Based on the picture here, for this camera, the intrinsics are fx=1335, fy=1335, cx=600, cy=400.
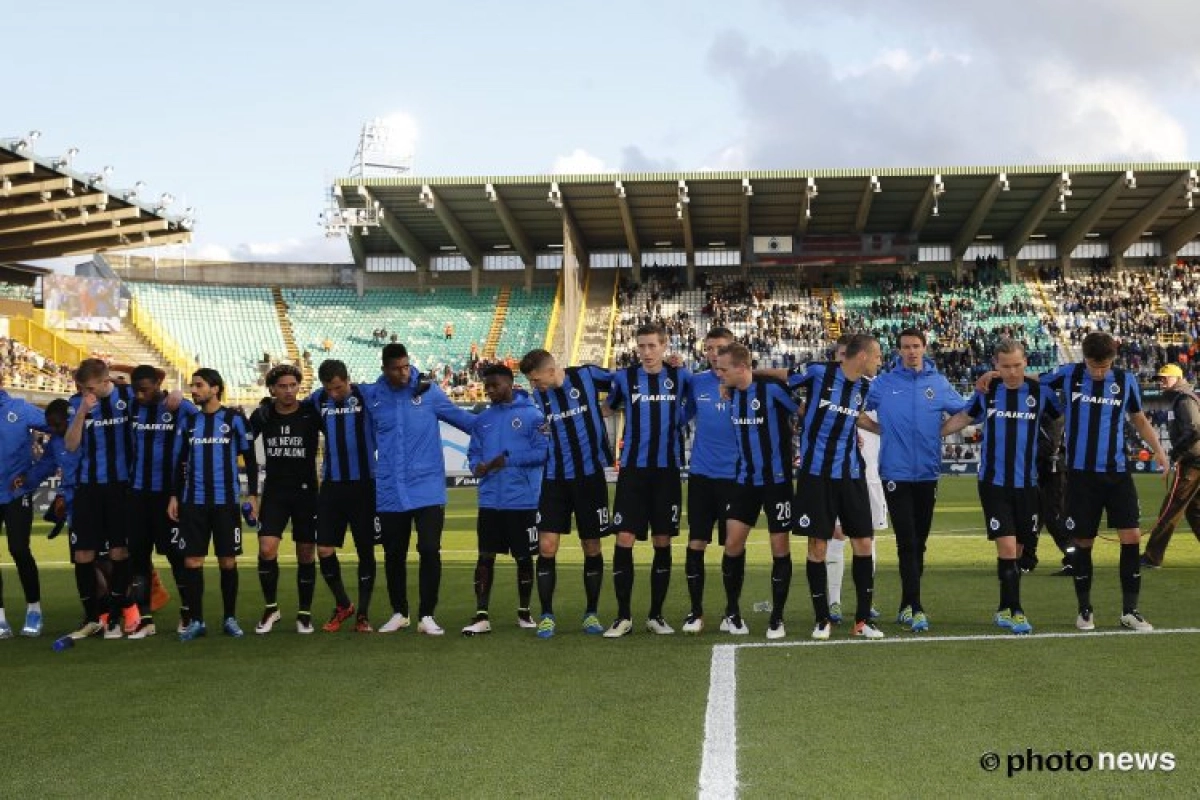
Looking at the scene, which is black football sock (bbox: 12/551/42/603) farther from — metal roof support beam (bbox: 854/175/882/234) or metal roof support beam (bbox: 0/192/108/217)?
metal roof support beam (bbox: 854/175/882/234)

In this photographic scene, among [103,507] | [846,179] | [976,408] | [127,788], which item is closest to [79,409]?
[103,507]

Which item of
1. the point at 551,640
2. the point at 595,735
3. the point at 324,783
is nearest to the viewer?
the point at 324,783

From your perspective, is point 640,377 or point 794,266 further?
point 794,266

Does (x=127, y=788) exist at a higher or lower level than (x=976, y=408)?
lower

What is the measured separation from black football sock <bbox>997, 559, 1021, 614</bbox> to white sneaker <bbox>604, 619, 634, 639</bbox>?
2.54 metres

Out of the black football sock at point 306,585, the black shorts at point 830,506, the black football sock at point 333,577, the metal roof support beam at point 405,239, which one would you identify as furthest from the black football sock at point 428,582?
the metal roof support beam at point 405,239

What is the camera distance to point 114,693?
7.37 metres

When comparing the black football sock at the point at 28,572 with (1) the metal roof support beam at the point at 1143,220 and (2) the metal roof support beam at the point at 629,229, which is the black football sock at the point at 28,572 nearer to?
(2) the metal roof support beam at the point at 629,229

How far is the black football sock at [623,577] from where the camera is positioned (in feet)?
30.6

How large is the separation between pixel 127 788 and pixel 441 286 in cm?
5218

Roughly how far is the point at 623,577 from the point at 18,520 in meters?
4.60

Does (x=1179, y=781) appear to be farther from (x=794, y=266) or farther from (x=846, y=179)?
(x=794, y=266)

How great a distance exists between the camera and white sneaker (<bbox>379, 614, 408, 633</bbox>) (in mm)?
9719

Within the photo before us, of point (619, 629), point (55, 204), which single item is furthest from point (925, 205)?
point (619, 629)
